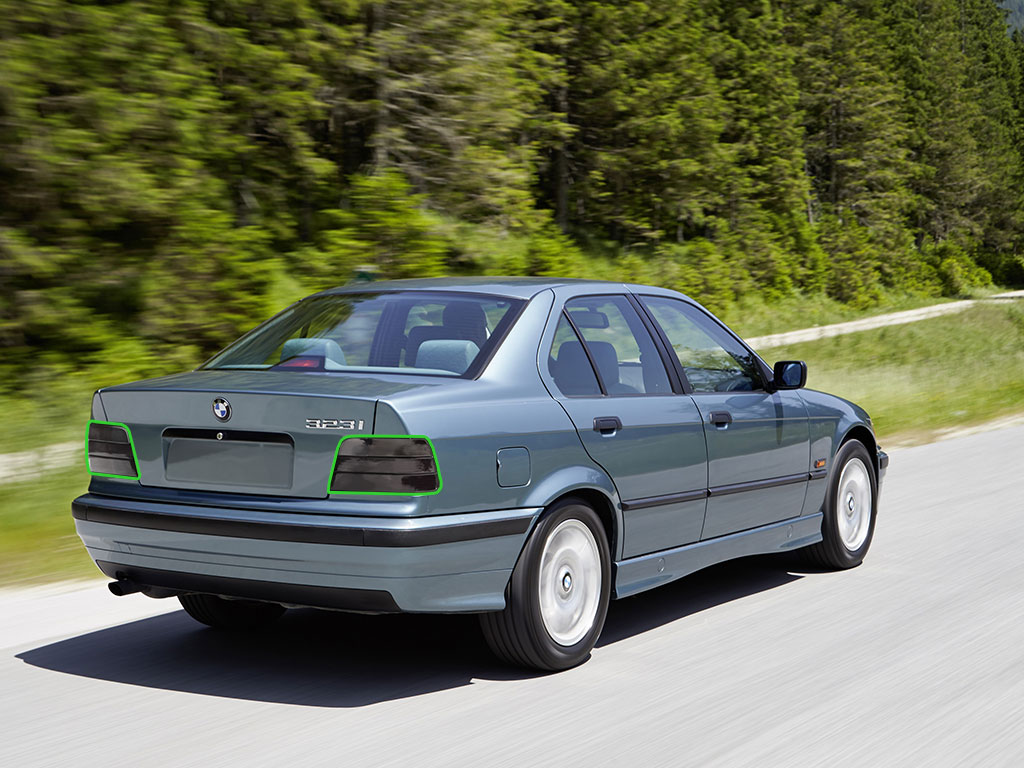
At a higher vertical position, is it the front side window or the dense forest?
the dense forest

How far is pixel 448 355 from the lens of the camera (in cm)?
493

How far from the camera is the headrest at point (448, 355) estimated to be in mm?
4871

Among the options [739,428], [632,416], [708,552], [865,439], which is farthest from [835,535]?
[632,416]

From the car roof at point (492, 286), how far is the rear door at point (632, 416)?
84 millimetres

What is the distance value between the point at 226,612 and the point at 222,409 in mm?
1401

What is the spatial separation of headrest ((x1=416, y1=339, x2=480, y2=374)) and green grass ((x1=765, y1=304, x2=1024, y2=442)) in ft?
33.0

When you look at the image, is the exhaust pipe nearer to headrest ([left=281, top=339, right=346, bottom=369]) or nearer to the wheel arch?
headrest ([left=281, top=339, right=346, bottom=369])

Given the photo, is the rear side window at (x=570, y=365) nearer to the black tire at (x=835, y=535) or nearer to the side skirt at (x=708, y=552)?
the side skirt at (x=708, y=552)

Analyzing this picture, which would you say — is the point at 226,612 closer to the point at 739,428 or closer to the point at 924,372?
the point at 739,428

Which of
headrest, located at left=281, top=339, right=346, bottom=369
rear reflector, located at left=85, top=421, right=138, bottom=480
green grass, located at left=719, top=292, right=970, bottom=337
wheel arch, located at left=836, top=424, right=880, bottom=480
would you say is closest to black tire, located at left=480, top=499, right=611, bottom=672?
headrest, located at left=281, top=339, right=346, bottom=369

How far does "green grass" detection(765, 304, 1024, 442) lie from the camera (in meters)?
16.7

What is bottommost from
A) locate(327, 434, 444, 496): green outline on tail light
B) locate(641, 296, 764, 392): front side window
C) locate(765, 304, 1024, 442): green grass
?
locate(765, 304, 1024, 442): green grass

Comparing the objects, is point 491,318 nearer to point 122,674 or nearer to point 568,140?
point 122,674

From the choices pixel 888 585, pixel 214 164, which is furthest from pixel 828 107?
pixel 888 585
